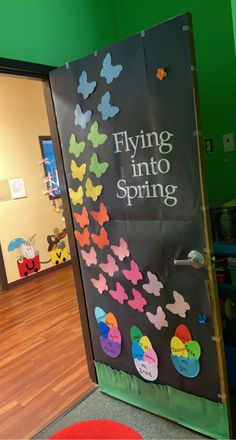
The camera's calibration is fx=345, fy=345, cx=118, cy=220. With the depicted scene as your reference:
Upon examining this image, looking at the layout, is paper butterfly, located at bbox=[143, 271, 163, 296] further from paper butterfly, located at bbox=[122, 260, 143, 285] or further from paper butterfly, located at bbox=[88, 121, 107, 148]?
paper butterfly, located at bbox=[88, 121, 107, 148]

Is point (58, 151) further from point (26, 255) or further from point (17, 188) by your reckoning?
point (26, 255)

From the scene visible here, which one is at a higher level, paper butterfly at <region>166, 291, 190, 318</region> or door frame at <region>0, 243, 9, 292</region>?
paper butterfly at <region>166, 291, 190, 318</region>

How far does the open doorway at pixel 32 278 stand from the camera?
88.3 inches

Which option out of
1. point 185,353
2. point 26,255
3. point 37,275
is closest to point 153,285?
point 185,353

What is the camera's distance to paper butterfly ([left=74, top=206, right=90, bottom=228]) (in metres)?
1.82

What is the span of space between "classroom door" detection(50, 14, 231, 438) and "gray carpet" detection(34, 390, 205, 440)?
5 centimetres

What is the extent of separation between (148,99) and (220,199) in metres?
0.84

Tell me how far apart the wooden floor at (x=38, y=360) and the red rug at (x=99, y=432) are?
747 millimetres

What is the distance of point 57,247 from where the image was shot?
4707 millimetres

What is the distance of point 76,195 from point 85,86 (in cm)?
55

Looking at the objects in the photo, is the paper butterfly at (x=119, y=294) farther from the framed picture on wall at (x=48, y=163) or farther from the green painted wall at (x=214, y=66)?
the framed picture on wall at (x=48, y=163)

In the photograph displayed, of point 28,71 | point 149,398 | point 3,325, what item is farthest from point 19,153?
point 149,398

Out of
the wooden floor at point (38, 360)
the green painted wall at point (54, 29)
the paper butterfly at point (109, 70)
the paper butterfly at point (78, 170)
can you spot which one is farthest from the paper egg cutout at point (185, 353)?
the green painted wall at point (54, 29)

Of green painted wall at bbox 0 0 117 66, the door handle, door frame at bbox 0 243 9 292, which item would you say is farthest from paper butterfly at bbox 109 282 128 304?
door frame at bbox 0 243 9 292
